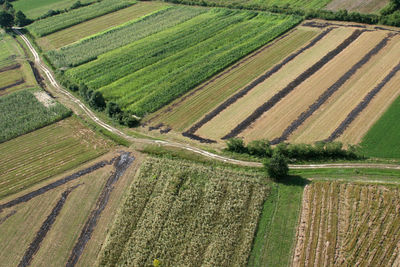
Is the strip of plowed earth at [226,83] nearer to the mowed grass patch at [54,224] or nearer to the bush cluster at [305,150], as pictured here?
the bush cluster at [305,150]

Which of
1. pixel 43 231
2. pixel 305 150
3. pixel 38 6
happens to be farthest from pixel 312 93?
pixel 38 6

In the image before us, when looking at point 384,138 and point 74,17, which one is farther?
point 74,17

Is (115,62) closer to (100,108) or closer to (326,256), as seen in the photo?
(100,108)

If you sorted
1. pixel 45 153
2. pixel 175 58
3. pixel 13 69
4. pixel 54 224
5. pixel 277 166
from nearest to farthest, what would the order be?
pixel 54 224, pixel 277 166, pixel 45 153, pixel 175 58, pixel 13 69

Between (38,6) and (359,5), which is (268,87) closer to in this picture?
(359,5)

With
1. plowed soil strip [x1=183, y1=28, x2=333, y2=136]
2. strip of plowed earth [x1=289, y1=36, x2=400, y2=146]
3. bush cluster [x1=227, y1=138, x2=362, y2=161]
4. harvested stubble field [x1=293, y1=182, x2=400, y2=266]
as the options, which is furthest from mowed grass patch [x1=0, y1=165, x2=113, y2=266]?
strip of plowed earth [x1=289, y1=36, x2=400, y2=146]

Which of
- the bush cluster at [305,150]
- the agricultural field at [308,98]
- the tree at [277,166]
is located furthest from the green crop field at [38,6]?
the tree at [277,166]

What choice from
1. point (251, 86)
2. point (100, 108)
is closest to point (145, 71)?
point (100, 108)
